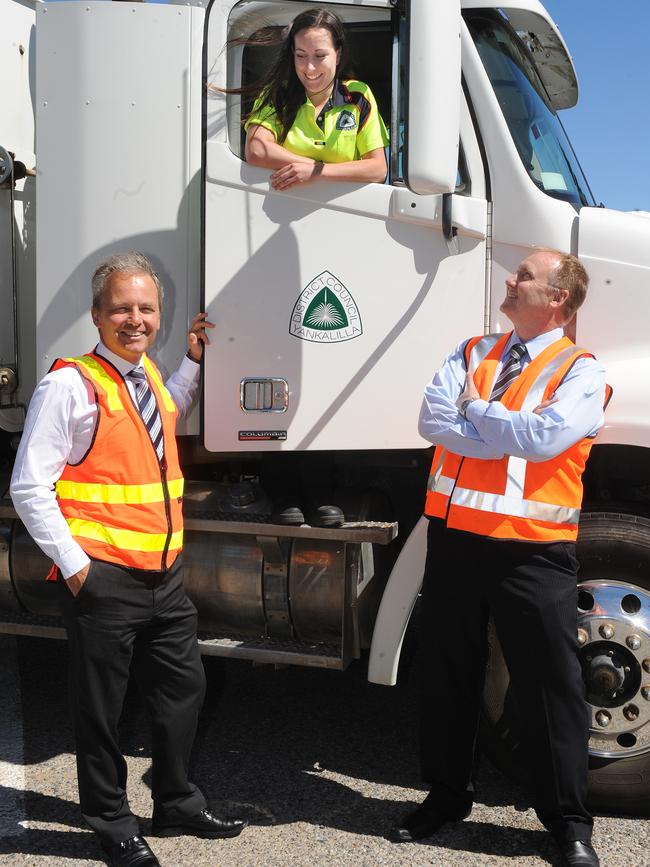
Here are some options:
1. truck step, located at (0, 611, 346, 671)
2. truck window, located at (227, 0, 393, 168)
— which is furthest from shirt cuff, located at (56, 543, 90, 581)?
truck window, located at (227, 0, 393, 168)

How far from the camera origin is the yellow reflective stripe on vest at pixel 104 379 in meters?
2.77

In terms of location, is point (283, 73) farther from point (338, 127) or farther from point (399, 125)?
point (399, 125)

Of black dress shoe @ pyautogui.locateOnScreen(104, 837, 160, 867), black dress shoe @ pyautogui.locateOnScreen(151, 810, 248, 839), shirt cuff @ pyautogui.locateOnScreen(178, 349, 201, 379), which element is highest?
shirt cuff @ pyautogui.locateOnScreen(178, 349, 201, 379)

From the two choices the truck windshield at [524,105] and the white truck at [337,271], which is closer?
the white truck at [337,271]

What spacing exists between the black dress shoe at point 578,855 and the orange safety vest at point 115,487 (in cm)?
151

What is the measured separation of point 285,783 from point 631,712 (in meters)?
1.28

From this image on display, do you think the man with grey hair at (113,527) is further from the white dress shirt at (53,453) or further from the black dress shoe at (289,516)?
the black dress shoe at (289,516)

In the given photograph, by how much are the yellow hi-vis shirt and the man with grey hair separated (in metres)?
0.68

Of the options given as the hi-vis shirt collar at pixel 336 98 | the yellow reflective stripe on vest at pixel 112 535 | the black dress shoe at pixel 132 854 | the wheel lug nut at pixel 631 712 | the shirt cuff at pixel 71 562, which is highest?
the hi-vis shirt collar at pixel 336 98

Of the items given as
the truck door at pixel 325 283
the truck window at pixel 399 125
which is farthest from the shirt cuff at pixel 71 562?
the truck window at pixel 399 125

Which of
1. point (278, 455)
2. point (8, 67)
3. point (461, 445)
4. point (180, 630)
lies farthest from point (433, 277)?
point (8, 67)

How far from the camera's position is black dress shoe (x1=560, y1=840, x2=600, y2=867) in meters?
2.67

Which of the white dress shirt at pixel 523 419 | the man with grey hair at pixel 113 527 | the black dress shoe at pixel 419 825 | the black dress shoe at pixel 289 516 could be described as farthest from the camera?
the black dress shoe at pixel 289 516

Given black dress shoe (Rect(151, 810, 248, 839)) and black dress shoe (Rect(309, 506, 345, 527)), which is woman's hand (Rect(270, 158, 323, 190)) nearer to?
black dress shoe (Rect(309, 506, 345, 527))
